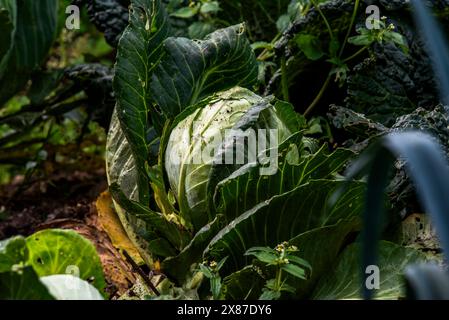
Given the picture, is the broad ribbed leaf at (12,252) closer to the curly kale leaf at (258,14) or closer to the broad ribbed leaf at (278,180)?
the broad ribbed leaf at (278,180)

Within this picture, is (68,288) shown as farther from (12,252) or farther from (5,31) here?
(5,31)

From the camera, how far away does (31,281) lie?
1.00m

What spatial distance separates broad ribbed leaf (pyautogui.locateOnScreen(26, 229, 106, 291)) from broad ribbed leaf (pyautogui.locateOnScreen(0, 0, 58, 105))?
0.97 meters

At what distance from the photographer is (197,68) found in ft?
4.81

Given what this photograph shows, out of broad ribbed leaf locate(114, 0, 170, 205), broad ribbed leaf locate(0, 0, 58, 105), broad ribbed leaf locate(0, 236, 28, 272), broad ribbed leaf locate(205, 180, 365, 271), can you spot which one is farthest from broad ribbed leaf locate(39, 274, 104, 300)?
broad ribbed leaf locate(0, 0, 58, 105)

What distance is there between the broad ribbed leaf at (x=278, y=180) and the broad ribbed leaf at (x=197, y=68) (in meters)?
0.29

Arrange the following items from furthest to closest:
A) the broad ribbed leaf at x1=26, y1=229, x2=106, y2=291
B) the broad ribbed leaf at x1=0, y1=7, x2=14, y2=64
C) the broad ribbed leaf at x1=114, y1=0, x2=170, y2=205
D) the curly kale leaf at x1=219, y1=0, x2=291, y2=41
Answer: the curly kale leaf at x1=219, y1=0, x2=291, y2=41 → the broad ribbed leaf at x1=0, y1=7, x2=14, y2=64 → the broad ribbed leaf at x1=114, y1=0, x2=170, y2=205 → the broad ribbed leaf at x1=26, y1=229, x2=106, y2=291

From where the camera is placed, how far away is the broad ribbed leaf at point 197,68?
1.46 m

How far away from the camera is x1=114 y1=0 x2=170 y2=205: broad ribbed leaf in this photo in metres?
1.42

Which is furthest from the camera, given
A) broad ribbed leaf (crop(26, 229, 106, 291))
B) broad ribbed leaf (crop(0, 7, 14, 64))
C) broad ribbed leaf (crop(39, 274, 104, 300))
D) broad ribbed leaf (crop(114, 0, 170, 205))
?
broad ribbed leaf (crop(0, 7, 14, 64))

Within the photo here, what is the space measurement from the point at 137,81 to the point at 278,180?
0.38m

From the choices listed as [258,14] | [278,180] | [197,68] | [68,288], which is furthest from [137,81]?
[258,14]

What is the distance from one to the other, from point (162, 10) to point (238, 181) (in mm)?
508

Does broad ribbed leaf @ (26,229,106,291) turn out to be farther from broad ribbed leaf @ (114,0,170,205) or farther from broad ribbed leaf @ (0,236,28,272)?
broad ribbed leaf @ (114,0,170,205)
